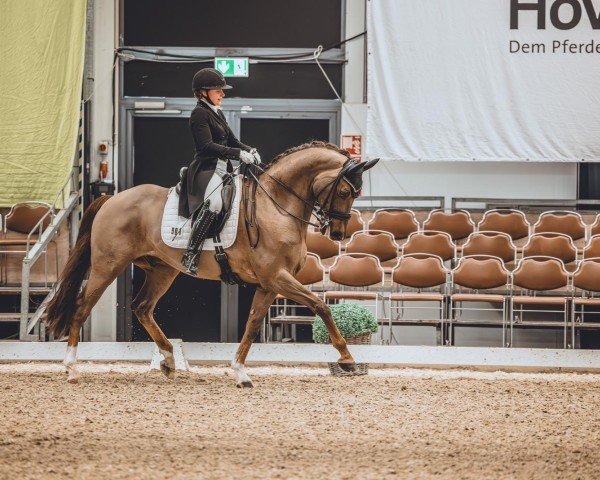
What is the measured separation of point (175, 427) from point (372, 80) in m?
7.87

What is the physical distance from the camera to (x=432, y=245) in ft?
38.0

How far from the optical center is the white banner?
12.6 meters

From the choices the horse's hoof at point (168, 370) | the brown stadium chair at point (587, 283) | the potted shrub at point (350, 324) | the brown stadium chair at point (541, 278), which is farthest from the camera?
the brown stadium chair at point (541, 278)

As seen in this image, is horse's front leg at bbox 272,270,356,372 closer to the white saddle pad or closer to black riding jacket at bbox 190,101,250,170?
the white saddle pad

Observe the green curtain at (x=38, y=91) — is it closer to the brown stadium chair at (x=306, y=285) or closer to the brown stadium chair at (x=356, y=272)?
the brown stadium chair at (x=306, y=285)

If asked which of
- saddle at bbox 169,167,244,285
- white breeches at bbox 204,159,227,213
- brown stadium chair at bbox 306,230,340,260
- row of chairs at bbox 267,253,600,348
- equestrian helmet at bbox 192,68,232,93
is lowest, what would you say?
row of chairs at bbox 267,253,600,348

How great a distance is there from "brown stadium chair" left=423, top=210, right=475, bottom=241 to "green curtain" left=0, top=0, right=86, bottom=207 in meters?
4.51

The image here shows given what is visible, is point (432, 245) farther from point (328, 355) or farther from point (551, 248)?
point (328, 355)

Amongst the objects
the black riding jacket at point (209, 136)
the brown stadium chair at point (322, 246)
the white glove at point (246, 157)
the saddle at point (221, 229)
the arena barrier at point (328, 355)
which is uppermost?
the black riding jacket at point (209, 136)

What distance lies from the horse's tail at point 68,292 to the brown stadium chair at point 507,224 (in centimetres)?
553

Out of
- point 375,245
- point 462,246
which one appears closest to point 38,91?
point 375,245

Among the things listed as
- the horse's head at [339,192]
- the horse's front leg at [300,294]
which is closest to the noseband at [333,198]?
the horse's head at [339,192]

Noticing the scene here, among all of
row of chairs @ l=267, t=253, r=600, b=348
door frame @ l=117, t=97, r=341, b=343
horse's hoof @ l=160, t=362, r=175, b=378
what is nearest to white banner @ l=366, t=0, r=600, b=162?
door frame @ l=117, t=97, r=341, b=343

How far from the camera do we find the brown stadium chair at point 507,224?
480 inches
